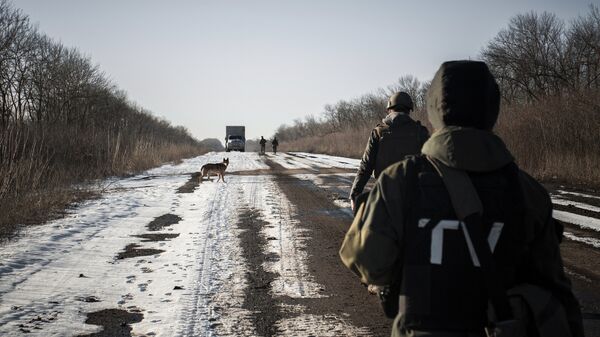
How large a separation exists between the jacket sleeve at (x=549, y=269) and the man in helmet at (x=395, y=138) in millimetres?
2687

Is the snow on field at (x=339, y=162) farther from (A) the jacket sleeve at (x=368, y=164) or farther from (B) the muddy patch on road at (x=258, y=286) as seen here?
(A) the jacket sleeve at (x=368, y=164)

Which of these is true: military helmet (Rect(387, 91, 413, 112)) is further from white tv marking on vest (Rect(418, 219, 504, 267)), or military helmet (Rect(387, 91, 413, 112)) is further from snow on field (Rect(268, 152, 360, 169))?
snow on field (Rect(268, 152, 360, 169))

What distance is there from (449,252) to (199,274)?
13.2 ft

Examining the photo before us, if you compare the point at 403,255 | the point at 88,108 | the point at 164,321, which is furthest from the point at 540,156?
the point at 88,108

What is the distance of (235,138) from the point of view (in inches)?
2296

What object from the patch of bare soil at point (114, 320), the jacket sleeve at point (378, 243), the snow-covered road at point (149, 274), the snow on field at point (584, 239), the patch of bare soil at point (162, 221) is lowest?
the patch of bare soil at point (114, 320)

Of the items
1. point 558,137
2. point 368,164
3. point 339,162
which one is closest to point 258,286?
point 368,164

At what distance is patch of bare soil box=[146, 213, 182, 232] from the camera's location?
8.20m

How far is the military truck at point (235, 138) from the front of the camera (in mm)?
57969

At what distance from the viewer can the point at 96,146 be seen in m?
18.3

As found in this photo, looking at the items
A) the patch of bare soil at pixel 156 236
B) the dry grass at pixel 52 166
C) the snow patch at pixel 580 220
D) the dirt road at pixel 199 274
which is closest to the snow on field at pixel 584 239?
the dirt road at pixel 199 274

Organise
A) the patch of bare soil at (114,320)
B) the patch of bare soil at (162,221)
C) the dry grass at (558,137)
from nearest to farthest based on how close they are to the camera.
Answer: the patch of bare soil at (114,320)
the patch of bare soil at (162,221)
the dry grass at (558,137)

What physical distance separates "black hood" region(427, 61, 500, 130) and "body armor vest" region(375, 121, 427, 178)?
2664 millimetres

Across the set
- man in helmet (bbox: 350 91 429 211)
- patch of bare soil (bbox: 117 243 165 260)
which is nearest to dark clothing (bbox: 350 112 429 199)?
man in helmet (bbox: 350 91 429 211)
